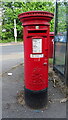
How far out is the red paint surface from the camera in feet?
7.16

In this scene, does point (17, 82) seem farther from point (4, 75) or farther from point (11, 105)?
point (11, 105)

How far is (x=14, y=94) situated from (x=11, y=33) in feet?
59.7

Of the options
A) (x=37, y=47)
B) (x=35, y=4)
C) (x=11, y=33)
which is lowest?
(x=37, y=47)

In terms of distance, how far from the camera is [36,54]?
2.30 meters

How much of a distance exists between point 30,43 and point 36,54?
23cm

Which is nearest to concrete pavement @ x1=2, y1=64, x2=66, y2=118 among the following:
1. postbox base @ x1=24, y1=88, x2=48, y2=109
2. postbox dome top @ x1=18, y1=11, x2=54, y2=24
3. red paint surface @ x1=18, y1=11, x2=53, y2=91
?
postbox base @ x1=24, y1=88, x2=48, y2=109

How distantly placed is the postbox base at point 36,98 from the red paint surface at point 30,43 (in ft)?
0.28

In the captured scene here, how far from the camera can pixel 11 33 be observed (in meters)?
20.3

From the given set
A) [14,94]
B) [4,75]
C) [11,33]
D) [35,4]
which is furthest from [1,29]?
[14,94]

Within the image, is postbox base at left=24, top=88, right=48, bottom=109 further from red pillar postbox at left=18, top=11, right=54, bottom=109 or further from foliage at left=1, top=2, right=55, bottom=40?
foliage at left=1, top=2, right=55, bottom=40

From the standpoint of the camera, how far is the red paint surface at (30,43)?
2.18 meters

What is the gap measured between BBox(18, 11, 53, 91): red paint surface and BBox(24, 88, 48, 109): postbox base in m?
0.08

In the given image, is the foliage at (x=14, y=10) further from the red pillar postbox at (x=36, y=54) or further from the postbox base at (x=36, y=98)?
the postbox base at (x=36, y=98)

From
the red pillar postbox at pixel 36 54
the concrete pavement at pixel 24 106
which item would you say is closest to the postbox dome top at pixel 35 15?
the red pillar postbox at pixel 36 54
